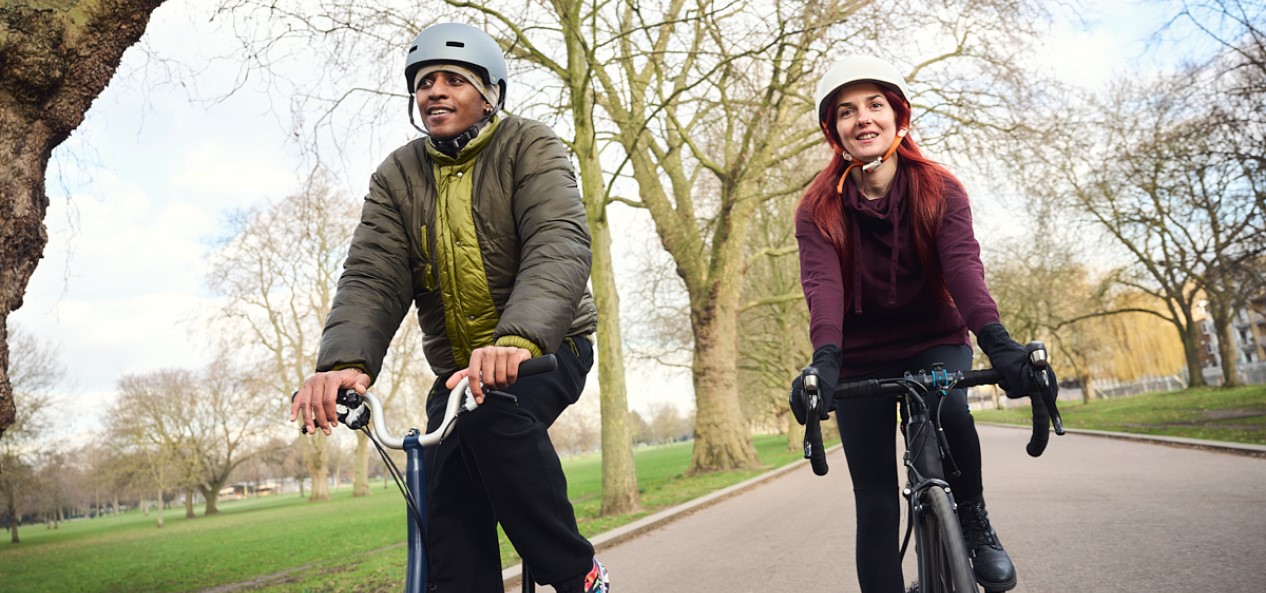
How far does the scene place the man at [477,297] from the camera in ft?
6.59

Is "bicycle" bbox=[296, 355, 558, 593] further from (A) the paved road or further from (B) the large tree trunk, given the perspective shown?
(B) the large tree trunk

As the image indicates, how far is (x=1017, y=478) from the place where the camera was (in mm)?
11125

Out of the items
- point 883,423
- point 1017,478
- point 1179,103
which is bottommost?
point 1017,478

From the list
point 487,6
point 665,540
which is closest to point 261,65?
point 487,6

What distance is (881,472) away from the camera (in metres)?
2.73

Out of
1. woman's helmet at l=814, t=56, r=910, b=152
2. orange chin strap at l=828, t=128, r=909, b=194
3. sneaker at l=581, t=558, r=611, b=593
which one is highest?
woman's helmet at l=814, t=56, r=910, b=152

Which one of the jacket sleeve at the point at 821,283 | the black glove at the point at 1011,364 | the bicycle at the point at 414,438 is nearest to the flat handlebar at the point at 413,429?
the bicycle at the point at 414,438

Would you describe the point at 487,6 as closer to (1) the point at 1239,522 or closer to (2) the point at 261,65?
(2) the point at 261,65

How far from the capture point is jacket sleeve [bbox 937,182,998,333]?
239 cm

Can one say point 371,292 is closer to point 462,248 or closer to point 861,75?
point 462,248

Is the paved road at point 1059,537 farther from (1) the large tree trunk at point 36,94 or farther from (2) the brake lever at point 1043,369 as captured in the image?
(1) the large tree trunk at point 36,94

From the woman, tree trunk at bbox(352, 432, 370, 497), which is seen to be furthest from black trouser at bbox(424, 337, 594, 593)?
tree trunk at bbox(352, 432, 370, 497)

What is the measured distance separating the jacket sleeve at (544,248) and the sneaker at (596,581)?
23.0 inches

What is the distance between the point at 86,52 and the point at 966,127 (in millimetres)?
13532
